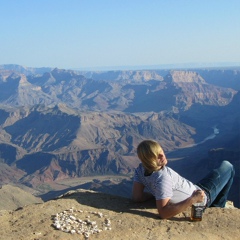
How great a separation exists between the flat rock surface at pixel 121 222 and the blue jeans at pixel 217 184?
1.53 ft

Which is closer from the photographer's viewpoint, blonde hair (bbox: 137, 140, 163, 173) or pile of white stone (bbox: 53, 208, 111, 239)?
blonde hair (bbox: 137, 140, 163, 173)

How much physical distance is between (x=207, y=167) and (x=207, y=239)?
130357 mm

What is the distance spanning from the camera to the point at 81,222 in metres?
9.45

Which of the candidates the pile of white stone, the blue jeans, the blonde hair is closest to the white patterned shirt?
the blonde hair

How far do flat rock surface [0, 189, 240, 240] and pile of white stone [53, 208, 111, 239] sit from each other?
0.03m

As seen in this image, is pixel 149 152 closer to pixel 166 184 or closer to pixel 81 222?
pixel 166 184

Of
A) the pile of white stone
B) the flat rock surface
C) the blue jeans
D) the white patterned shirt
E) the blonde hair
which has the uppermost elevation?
the blonde hair

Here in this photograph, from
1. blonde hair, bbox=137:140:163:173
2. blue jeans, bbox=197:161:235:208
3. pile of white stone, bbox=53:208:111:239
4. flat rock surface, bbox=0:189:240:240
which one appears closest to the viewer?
blonde hair, bbox=137:140:163:173

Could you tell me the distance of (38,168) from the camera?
19750cm

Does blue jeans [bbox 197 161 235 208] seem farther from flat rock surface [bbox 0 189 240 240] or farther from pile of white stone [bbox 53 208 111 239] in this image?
pile of white stone [bbox 53 208 111 239]

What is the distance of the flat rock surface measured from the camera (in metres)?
8.95

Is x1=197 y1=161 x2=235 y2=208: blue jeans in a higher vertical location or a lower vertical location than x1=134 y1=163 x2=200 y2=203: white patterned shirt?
lower

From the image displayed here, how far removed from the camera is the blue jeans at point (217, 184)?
34.3 ft

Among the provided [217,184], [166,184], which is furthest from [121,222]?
[217,184]
